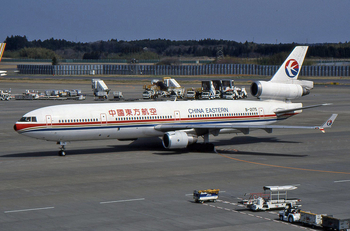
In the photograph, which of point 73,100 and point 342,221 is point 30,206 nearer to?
point 342,221

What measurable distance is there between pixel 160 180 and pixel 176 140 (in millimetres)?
9651

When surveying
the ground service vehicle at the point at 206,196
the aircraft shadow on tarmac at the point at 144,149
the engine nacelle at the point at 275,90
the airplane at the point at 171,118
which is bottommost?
the aircraft shadow on tarmac at the point at 144,149

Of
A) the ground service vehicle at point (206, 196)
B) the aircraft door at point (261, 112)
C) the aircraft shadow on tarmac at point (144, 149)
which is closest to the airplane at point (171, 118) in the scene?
the aircraft door at point (261, 112)

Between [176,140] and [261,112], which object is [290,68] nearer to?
[261,112]

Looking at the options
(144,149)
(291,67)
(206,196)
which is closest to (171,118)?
(144,149)

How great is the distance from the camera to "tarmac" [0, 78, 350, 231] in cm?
2583

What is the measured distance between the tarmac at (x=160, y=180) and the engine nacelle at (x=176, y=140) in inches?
45.0

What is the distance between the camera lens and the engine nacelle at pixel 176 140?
Answer: 44625mm

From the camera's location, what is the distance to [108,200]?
29828 mm

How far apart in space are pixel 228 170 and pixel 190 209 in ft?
38.6

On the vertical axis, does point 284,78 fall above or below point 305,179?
above

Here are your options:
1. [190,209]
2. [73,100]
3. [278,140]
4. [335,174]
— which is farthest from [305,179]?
[73,100]

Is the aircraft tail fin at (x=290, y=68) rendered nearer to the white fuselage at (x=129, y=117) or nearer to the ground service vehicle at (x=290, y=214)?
the white fuselage at (x=129, y=117)

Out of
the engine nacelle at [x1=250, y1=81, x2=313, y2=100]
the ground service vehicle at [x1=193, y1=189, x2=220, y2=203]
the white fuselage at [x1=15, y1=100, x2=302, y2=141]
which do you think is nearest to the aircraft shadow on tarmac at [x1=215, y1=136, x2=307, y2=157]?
the white fuselage at [x1=15, y1=100, x2=302, y2=141]
